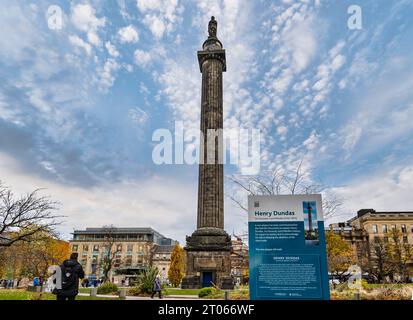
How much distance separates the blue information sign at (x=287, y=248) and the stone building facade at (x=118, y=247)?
84364 millimetres

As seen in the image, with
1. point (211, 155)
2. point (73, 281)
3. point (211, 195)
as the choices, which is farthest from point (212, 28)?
point (73, 281)

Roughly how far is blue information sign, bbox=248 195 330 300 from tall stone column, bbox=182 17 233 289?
22.5 m

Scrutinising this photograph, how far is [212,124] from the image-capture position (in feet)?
110

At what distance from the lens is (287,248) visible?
249 inches

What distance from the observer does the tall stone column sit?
2820cm

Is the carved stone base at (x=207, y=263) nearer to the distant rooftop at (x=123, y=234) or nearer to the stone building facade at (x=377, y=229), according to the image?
the stone building facade at (x=377, y=229)

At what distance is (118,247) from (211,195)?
227 ft

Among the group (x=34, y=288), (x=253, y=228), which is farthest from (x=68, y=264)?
(x=34, y=288)

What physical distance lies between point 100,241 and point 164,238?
79.1 feet

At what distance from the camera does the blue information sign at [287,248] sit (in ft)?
20.3

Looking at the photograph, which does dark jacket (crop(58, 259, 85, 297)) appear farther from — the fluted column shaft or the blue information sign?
the fluted column shaft

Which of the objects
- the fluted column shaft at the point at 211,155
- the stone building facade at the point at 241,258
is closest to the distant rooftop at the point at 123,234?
the stone building facade at the point at 241,258

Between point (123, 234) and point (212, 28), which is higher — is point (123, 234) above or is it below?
below

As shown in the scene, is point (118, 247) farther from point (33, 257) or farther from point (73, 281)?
point (73, 281)
